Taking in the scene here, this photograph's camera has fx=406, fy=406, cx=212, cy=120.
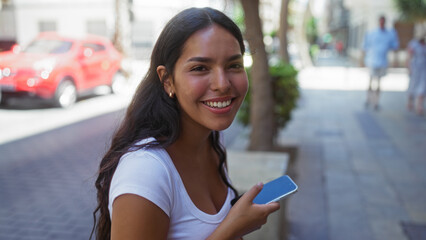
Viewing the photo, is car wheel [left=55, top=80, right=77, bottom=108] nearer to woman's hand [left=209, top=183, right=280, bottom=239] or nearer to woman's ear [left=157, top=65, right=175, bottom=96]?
woman's ear [left=157, top=65, right=175, bottom=96]

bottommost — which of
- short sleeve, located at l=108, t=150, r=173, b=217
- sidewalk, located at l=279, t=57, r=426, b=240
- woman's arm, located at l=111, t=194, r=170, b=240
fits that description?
sidewalk, located at l=279, t=57, r=426, b=240

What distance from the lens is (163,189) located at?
1263 millimetres

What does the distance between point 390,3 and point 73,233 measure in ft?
77.8

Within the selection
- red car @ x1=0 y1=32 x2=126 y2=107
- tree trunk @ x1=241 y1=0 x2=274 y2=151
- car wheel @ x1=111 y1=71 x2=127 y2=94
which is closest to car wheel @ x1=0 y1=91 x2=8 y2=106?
red car @ x1=0 y1=32 x2=126 y2=107

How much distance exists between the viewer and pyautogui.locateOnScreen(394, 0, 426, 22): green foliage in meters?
19.6

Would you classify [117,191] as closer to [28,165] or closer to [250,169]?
[250,169]

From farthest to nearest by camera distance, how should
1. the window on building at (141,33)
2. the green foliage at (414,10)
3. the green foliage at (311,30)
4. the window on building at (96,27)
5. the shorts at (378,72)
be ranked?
the green foliage at (311,30) → the window on building at (141,33) → the window on building at (96,27) → the green foliage at (414,10) → the shorts at (378,72)

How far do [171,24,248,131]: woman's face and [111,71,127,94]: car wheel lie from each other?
1200 centimetres

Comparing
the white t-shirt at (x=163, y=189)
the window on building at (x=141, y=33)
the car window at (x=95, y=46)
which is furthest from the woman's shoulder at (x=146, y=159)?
the window on building at (x=141, y=33)

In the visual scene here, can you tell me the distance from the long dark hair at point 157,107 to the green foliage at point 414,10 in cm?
2107

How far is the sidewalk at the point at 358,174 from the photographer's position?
410cm

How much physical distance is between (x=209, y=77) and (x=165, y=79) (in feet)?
0.65

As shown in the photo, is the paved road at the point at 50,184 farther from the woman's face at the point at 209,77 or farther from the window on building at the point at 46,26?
the window on building at the point at 46,26

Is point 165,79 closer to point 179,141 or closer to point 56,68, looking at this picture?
point 179,141
